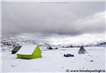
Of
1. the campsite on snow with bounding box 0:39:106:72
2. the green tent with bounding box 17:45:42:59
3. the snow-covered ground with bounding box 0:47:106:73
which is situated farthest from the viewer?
the green tent with bounding box 17:45:42:59

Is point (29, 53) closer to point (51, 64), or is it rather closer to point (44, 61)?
point (44, 61)

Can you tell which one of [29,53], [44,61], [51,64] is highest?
[29,53]

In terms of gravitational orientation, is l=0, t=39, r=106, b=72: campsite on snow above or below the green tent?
below

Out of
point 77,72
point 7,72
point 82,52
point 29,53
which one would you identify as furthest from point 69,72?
point 82,52

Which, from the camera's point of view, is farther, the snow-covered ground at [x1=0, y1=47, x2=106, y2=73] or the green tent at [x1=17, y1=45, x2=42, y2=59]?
the green tent at [x1=17, y1=45, x2=42, y2=59]

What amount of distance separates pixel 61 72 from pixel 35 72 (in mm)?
3502

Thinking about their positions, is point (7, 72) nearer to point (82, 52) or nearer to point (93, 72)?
point (93, 72)

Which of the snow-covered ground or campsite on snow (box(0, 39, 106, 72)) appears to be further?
campsite on snow (box(0, 39, 106, 72))

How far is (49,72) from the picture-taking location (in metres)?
12.0

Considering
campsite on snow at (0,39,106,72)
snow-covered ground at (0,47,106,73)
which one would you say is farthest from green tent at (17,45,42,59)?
snow-covered ground at (0,47,106,73)

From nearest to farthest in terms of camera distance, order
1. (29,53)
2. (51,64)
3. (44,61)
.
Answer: (51,64)
(44,61)
(29,53)

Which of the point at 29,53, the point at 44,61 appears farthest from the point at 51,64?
the point at 29,53

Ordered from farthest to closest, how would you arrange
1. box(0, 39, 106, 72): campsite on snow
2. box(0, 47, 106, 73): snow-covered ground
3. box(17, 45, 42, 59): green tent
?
box(17, 45, 42, 59): green tent → box(0, 39, 106, 72): campsite on snow → box(0, 47, 106, 73): snow-covered ground

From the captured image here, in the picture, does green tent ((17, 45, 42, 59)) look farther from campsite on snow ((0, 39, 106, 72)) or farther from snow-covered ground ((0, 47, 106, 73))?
snow-covered ground ((0, 47, 106, 73))
